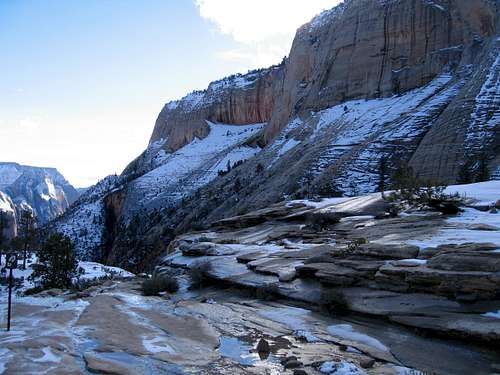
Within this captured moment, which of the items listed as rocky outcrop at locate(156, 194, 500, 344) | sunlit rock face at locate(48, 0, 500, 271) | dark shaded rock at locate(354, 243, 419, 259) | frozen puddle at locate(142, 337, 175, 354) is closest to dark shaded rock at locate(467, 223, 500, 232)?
rocky outcrop at locate(156, 194, 500, 344)

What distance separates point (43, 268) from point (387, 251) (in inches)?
881

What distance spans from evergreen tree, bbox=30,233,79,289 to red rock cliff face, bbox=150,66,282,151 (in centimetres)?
8292

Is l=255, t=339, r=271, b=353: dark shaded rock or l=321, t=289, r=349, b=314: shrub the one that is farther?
Result: l=321, t=289, r=349, b=314: shrub

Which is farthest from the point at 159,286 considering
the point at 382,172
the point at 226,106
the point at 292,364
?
the point at 226,106

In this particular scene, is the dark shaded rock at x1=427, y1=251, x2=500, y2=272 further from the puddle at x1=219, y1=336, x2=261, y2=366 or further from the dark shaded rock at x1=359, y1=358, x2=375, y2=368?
the puddle at x1=219, y1=336, x2=261, y2=366

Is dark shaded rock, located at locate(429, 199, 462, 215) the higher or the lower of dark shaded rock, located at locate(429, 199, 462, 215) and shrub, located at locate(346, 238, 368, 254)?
the higher

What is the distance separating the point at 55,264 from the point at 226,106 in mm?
96298

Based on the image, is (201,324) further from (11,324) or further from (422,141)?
(422,141)

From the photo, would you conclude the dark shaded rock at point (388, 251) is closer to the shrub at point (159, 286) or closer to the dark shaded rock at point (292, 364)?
the dark shaded rock at point (292, 364)

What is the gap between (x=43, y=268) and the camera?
90.5ft

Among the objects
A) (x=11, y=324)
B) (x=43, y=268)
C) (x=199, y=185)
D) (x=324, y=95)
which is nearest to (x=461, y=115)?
(x=324, y=95)

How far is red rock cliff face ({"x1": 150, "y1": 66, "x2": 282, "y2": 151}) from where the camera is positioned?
378 ft

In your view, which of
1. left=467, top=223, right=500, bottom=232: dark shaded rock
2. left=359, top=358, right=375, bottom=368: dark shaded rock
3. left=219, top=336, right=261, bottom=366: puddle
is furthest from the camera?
left=467, top=223, right=500, bottom=232: dark shaded rock

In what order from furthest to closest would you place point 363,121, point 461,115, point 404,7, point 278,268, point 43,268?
1. point 404,7
2. point 363,121
3. point 461,115
4. point 43,268
5. point 278,268
